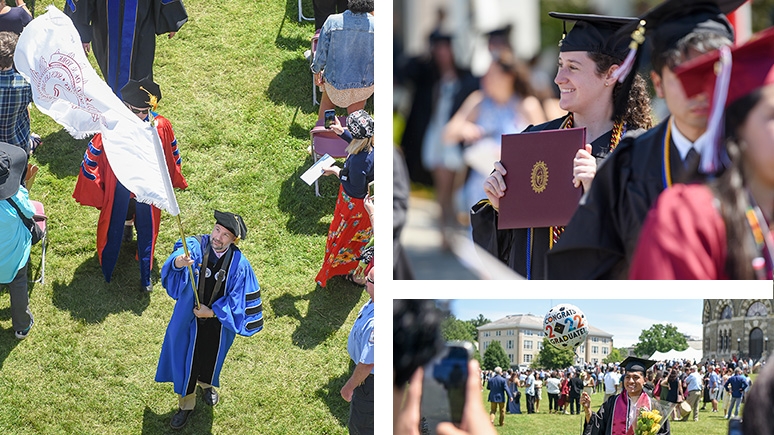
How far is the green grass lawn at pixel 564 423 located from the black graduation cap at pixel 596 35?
1517 millimetres

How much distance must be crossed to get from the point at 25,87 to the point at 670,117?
222 inches

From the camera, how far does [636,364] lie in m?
3.75

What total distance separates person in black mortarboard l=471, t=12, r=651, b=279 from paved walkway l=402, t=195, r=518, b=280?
15 cm

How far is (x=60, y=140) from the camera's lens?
8.05 meters

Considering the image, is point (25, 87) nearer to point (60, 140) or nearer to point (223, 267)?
point (60, 140)

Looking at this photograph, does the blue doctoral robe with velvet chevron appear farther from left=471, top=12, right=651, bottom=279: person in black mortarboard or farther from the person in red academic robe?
left=471, top=12, right=651, bottom=279: person in black mortarboard

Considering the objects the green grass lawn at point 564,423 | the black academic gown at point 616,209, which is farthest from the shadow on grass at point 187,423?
the black academic gown at point 616,209

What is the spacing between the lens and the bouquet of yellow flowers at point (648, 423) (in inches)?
156

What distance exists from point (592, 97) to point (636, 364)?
1.47 meters

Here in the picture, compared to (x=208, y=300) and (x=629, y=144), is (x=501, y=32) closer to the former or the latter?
(x=629, y=144)

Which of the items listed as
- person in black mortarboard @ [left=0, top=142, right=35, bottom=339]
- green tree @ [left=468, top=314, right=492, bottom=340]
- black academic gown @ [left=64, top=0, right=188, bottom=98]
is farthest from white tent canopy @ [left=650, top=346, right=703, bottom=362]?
black academic gown @ [left=64, top=0, right=188, bottom=98]

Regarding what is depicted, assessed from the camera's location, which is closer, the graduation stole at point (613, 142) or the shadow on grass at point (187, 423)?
the graduation stole at point (613, 142)

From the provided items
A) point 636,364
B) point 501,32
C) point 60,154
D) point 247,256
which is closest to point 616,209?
point 501,32

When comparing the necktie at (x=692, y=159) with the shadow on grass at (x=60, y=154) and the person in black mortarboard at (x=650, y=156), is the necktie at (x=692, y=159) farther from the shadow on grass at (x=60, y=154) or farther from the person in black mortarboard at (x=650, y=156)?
the shadow on grass at (x=60, y=154)
